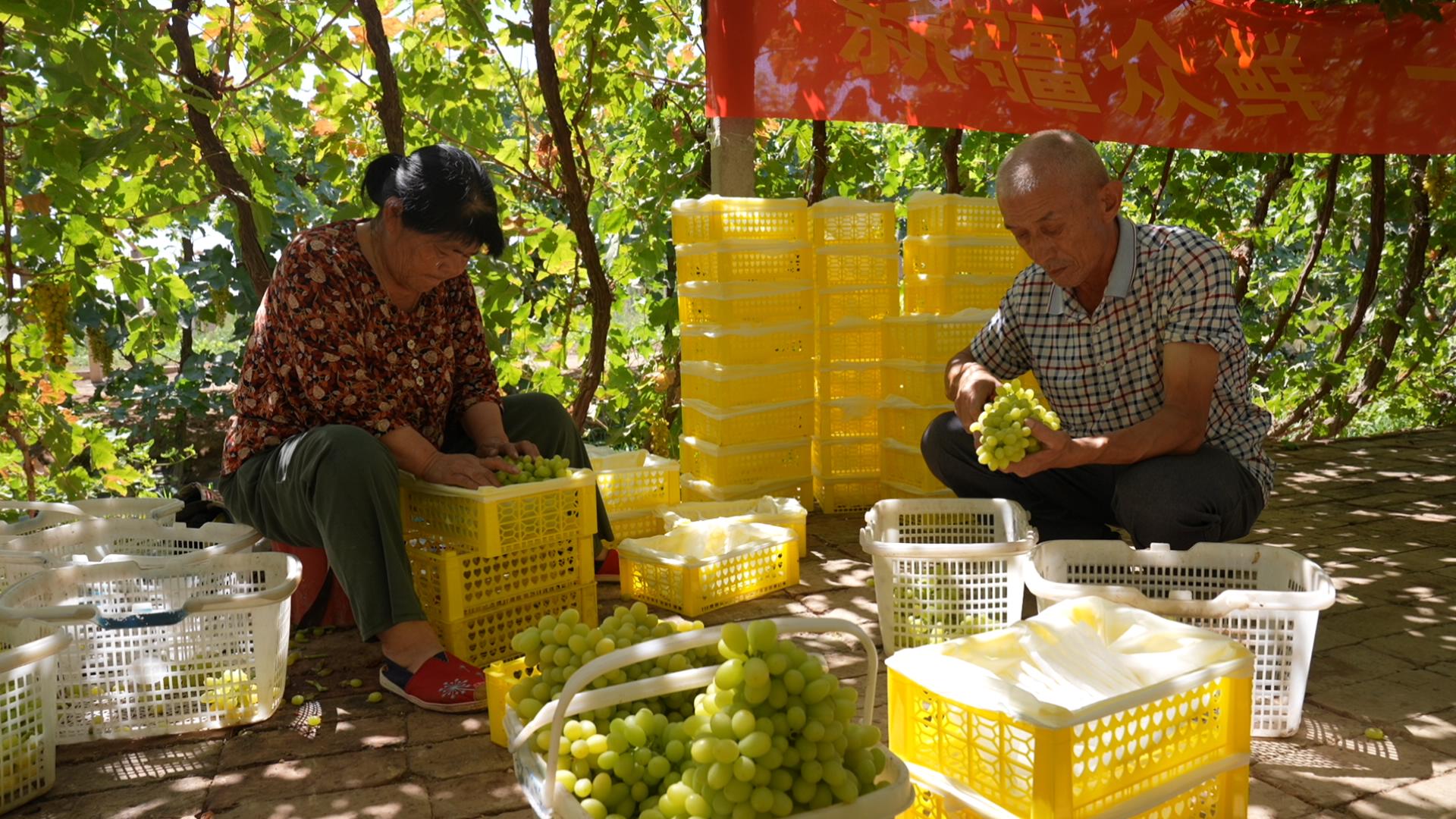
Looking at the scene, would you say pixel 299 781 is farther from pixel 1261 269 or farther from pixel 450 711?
pixel 1261 269

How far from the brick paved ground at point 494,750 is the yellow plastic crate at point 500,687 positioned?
0.18ft

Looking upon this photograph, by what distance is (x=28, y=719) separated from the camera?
2379mm

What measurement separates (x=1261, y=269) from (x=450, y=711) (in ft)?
28.4

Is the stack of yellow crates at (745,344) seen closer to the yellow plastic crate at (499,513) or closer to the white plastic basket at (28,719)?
the yellow plastic crate at (499,513)

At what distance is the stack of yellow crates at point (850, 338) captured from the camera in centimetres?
486

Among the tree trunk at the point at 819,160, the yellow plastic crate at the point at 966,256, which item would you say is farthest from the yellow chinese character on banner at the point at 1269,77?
the tree trunk at the point at 819,160

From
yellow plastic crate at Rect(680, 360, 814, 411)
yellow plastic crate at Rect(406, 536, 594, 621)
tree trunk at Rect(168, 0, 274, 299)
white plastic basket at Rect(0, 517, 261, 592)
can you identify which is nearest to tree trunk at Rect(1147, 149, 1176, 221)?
yellow plastic crate at Rect(680, 360, 814, 411)

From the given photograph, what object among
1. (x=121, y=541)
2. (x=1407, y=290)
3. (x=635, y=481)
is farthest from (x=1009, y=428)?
(x=1407, y=290)

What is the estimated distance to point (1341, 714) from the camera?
2.75 meters

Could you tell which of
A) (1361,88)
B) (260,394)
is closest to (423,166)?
(260,394)

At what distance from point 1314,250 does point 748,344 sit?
4531 mm

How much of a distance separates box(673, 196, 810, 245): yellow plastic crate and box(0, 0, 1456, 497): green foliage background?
3.60ft

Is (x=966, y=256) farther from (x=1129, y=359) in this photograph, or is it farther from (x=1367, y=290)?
(x=1367, y=290)

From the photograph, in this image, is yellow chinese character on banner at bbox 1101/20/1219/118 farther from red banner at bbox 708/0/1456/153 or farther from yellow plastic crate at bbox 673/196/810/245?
yellow plastic crate at bbox 673/196/810/245
